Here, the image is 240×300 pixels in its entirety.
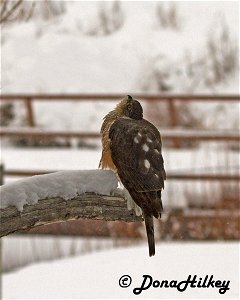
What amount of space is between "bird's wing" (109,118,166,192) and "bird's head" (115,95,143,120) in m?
0.06

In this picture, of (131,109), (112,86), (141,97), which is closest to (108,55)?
(112,86)

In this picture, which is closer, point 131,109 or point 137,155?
point 137,155

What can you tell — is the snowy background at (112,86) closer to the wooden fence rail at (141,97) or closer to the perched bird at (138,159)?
the wooden fence rail at (141,97)

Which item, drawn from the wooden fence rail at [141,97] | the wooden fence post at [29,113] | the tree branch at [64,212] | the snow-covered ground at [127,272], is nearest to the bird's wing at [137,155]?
the tree branch at [64,212]

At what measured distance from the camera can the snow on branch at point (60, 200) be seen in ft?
8.57

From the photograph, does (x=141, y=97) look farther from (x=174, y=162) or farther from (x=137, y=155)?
(x=137, y=155)

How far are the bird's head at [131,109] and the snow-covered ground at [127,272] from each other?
192 centimetres

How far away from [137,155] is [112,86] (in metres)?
7.44

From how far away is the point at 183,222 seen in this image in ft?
20.6

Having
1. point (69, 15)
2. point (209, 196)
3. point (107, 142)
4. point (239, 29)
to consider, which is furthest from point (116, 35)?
point (107, 142)

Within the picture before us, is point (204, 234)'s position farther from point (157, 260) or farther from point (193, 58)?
point (193, 58)

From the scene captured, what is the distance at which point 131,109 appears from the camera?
2.88 m

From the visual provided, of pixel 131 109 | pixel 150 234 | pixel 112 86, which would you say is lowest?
pixel 112 86

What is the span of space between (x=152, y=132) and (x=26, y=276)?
9.84 ft
